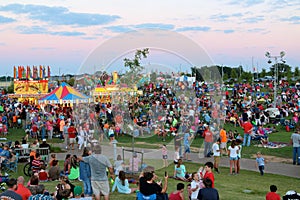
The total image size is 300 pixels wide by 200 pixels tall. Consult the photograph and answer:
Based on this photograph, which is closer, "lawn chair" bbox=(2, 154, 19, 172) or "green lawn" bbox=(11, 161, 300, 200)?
"green lawn" bbox=(11, 161, 300, 200)

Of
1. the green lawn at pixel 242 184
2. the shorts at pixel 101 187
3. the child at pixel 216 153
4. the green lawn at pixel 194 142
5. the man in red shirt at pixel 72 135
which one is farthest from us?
the man in red shirt at pixel 72 135

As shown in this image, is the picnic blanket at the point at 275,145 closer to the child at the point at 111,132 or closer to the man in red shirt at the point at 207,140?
the man in red shirt at the point at 207,140

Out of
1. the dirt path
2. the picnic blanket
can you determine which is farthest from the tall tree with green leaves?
the picnic blanket

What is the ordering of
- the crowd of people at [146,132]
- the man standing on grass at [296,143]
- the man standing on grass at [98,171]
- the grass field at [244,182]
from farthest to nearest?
the man standing on grass at [296,143] → the grass field at [244,182] → the crowd of people at [146,132] → the man standing on grass at [98,171]

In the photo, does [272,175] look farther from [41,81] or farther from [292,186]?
[41,81]

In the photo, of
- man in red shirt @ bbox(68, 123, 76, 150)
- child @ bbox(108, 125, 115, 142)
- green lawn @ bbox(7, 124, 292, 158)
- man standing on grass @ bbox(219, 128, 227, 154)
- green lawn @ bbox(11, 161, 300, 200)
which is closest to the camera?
green lawn @ bbox(11, 161, 300, 200)

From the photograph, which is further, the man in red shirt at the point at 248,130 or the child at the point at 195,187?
the man in red shirt at the point at 248,130

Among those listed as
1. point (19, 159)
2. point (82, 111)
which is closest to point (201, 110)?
point (82, 111)

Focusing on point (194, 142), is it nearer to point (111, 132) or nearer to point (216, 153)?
point (216, 153)

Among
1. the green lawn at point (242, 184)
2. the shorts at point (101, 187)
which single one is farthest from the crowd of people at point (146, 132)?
the green lawn at point (242, 184)

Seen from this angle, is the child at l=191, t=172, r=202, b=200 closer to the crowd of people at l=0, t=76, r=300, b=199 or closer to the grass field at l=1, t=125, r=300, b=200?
the crowd of people at l=0, t=76, r=300, b=199

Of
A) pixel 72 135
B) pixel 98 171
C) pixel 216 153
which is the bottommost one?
pixel 72 135

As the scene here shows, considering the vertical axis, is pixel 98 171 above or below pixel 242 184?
above

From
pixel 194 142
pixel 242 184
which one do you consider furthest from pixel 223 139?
pixel 194 142
